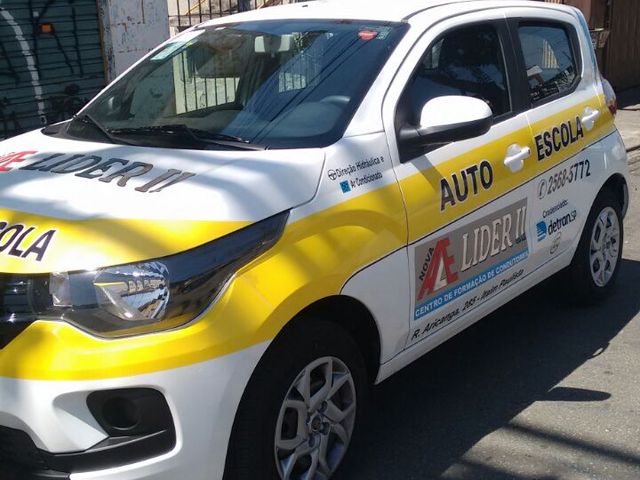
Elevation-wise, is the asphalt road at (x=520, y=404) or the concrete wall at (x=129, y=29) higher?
the concrete wall at (x=129, y=29)

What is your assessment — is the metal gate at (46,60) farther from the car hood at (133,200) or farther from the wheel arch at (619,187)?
the wheel arch at (619,187)

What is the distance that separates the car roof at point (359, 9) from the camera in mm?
3865

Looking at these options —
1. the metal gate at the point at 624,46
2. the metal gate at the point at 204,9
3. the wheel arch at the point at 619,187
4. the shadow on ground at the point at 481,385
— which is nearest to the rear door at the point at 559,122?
the wheel arch at the point at 619,187

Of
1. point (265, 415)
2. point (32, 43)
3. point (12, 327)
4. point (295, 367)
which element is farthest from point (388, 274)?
point (32, 43)

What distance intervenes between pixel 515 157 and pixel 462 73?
0.48 metres

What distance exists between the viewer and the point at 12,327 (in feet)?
8.43

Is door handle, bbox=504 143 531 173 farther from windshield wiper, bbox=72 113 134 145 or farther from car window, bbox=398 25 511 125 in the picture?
windshield wiper, bbox=72 113 134 145

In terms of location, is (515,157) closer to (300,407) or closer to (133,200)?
(300,407)

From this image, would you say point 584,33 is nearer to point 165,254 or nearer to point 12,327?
point 165,254

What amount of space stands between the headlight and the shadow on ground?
1141mm

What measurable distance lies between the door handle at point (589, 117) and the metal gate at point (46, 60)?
5.22 metres

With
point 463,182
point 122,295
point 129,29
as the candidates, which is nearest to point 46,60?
point 129,29

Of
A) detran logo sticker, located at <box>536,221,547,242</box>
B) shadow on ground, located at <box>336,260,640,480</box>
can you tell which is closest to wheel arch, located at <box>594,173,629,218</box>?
shadow on ground, located at <box>336,260,640,480</box>

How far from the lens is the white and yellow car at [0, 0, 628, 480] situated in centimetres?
252
